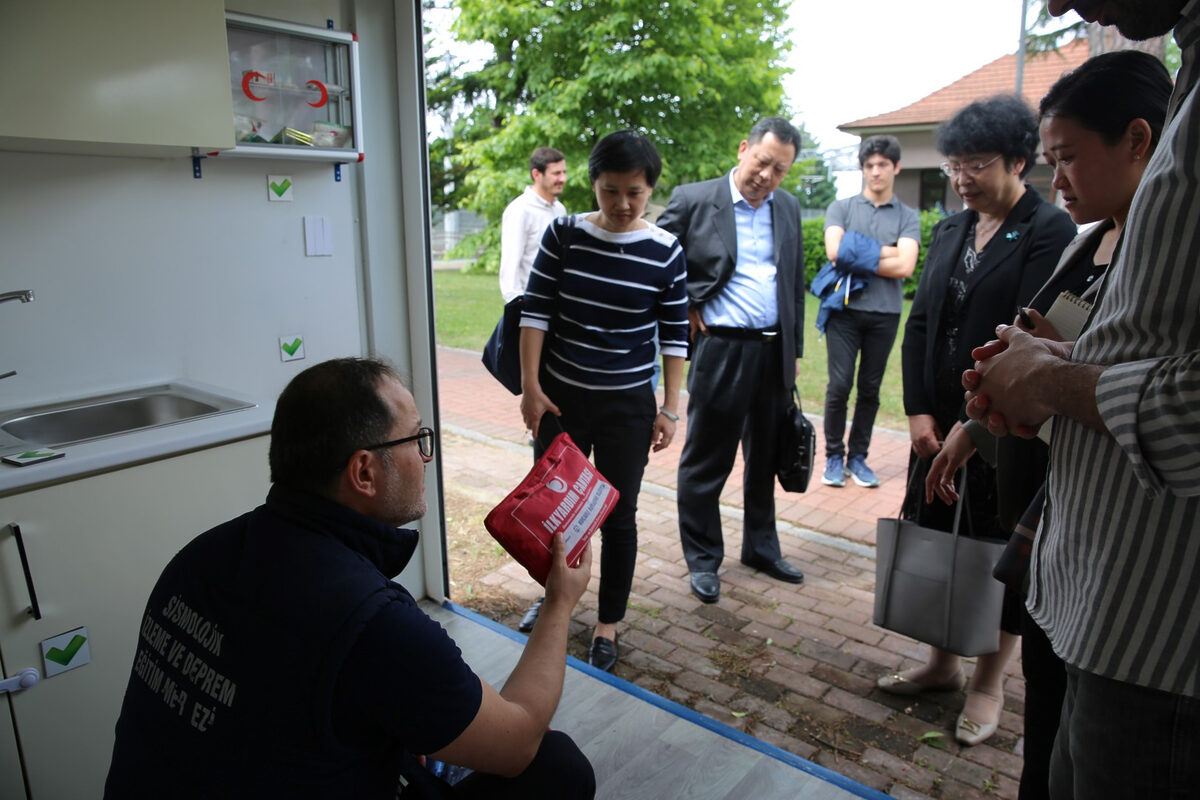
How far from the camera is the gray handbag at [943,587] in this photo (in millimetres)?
2355

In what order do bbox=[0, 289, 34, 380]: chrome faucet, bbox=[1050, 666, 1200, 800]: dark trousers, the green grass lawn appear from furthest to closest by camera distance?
the green grass lawn
bbox=[0, 289, 34, 380]: chrome faucet
bbox=[1050, 666, 1200, 800]: dark trousers

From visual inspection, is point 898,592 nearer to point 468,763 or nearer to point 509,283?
point 468,763

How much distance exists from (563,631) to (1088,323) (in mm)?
1021

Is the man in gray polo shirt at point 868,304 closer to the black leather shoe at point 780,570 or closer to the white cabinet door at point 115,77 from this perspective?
Answer: the black leather shoe at point 780,570

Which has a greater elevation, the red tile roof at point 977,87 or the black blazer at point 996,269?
the red tile roof at point 977,87

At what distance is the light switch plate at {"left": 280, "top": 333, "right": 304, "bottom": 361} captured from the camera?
2848 millimetres

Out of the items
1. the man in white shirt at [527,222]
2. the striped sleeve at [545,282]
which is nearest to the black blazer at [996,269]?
the striped sleeve at [545,282]

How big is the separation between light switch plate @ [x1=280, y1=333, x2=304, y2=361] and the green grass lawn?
179cm

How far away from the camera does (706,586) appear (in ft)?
11.5

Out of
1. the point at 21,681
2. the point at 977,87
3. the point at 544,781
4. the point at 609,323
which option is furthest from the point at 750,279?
the point at 977,87

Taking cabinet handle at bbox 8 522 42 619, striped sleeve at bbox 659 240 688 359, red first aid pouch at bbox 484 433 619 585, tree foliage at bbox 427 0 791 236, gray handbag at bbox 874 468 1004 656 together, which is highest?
tree foliage at bbox 427 0 791 236

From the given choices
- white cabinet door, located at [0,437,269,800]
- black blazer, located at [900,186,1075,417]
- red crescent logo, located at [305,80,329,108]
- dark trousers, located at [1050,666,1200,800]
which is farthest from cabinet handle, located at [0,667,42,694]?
black blazer, located at [900,186,1075,417]

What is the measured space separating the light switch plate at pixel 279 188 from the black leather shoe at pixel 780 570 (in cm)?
258

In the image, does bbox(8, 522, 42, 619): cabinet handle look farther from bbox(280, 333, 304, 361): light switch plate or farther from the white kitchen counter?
bbox(280, 333, 304, 361): light switch plate
